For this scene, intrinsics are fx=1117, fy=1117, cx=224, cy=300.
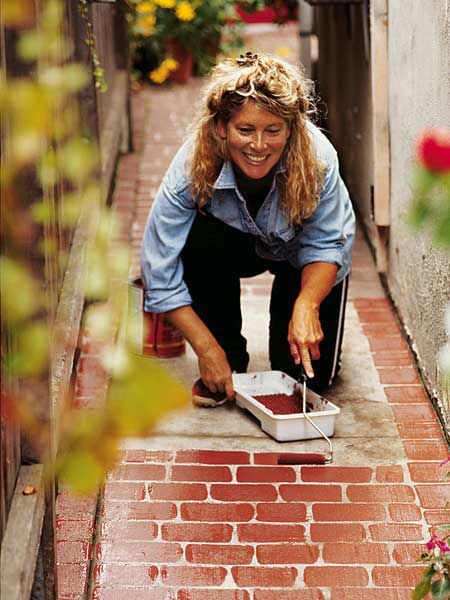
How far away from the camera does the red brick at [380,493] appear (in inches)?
134

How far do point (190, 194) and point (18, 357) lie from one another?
2.68 m

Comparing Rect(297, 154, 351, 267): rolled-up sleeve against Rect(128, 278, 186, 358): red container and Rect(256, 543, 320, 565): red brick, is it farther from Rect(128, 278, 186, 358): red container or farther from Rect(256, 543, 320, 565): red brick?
Rect(256, 543, 320, 565): red brick

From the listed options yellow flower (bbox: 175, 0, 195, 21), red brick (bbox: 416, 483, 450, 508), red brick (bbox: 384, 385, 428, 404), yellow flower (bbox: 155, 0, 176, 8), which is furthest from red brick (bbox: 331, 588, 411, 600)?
yellow flower (bbox: 175, 0, 195, 21)

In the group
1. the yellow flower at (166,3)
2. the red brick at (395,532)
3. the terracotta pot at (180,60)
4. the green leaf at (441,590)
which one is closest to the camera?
the green leaf at (441,590)

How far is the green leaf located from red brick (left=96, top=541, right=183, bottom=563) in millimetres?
855

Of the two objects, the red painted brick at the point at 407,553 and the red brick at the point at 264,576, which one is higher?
the red painted brick at the point at 407,553

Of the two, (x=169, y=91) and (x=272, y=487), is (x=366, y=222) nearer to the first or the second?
(x=272, y=487)

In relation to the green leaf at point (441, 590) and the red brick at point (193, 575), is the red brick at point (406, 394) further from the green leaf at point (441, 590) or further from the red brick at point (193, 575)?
the green leaf at point (441, 590)

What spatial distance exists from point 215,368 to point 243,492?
567mm

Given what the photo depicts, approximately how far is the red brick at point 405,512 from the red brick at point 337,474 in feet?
0.60

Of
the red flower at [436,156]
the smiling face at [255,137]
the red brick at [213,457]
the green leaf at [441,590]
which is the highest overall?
the red flower at [436,156]

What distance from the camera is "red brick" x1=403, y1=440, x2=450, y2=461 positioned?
3.67 metres

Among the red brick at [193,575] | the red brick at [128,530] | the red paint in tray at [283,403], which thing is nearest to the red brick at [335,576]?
the red brick at [193,575]

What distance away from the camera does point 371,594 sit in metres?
2.91
